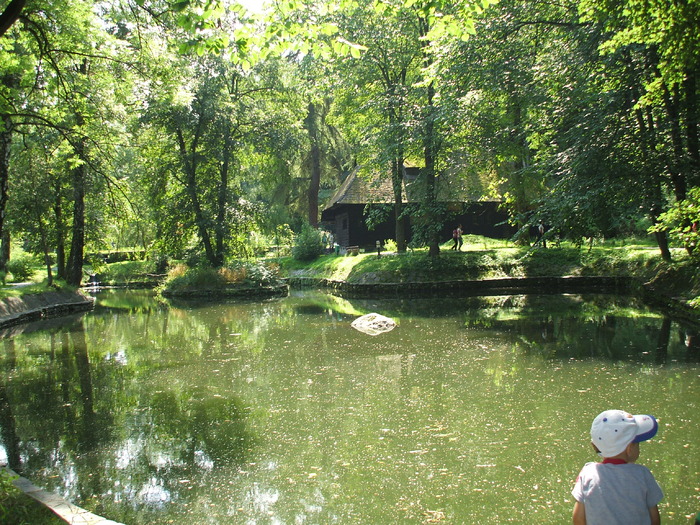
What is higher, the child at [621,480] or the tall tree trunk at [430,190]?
the tall tree trunk at [430,190]

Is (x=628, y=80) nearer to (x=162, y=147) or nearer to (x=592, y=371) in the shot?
(x=592, y=371)

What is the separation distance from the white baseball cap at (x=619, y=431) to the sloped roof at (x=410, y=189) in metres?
21.6

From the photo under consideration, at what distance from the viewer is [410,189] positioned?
81.4 ft

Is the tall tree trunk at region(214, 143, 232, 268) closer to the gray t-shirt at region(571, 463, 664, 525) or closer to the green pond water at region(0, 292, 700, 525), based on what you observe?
the green pond water at region(0, 292, 700, 525)

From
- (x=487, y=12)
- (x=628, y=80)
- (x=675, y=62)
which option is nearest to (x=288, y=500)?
(x=675, y=62)

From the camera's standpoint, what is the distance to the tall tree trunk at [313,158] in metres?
39.8

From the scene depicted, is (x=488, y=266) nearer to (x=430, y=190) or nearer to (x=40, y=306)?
(x=430, y=190)

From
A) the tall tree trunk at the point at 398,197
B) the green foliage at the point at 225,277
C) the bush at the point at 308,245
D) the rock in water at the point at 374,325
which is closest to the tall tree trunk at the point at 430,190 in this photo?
the tall tree trunk at the point at 398,197

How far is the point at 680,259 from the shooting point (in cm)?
1742

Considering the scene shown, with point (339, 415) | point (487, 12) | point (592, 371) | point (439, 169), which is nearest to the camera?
point (339, 415)

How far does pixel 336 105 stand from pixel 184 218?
1111 cm

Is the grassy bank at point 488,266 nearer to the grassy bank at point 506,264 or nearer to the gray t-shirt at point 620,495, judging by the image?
→ the grassy bank at point 506,264

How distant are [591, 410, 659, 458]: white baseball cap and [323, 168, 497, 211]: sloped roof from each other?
21640 millimetres

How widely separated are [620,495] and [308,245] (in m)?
33.6
